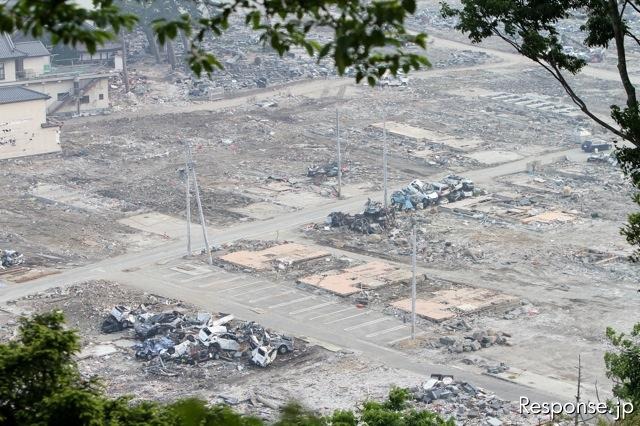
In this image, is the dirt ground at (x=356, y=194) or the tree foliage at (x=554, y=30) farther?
the dirt ground at (x=356, y=194)

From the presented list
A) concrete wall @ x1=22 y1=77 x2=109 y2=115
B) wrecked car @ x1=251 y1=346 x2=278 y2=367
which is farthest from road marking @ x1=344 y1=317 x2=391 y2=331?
concrete wall @ x1=22 y1=77 x2=109 y2=115

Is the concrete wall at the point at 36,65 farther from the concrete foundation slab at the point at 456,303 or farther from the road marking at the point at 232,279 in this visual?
the concrete foundation slab at the point at 456,303

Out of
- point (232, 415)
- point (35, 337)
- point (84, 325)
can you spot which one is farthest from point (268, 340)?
point (232, 415)

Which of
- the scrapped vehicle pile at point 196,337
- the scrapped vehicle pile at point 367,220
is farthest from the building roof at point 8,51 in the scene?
the scrapped vehicle pile at point 196,337

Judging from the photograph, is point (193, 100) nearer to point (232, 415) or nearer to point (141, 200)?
point (141, 200)

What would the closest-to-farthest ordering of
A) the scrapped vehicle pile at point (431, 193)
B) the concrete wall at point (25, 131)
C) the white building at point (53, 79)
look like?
the scrapped vehicle pile at point (431, 193), the concrete wall at point (25, 131), the white building at point (53, 79)

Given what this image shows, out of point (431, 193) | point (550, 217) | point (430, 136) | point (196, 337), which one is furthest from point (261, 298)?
point (430, 136)

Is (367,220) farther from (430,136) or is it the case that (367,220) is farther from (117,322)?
(430,136)
